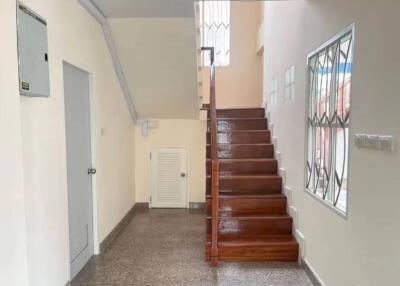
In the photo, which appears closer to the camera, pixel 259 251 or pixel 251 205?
pixel 259 251

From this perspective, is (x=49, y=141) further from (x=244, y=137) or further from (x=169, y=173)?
(x=169, y=173)

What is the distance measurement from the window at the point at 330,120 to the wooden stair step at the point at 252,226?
72 centimetres

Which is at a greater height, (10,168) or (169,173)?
(10,168)

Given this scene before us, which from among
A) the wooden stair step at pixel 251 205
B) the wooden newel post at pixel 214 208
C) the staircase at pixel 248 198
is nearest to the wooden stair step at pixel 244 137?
the staircase at pixel 248 198

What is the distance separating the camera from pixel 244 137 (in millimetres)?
4805

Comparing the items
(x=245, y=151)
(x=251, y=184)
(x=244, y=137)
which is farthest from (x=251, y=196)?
(x=244, y=137)

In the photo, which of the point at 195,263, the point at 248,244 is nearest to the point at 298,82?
the point at 248,244

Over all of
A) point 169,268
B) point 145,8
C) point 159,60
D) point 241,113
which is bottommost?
point 169,268

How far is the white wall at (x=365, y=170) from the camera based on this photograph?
1.68m

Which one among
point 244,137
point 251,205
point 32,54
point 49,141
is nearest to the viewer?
point 32,54

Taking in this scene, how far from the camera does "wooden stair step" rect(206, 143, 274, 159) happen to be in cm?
459

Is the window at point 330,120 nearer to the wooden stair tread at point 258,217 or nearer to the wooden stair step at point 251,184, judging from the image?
the wooden stair tread at point 258,217

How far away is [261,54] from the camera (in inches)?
245

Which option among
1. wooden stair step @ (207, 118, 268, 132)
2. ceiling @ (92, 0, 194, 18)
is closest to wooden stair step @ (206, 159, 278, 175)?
wooden stair step @ (207, 118, 268, 132)
